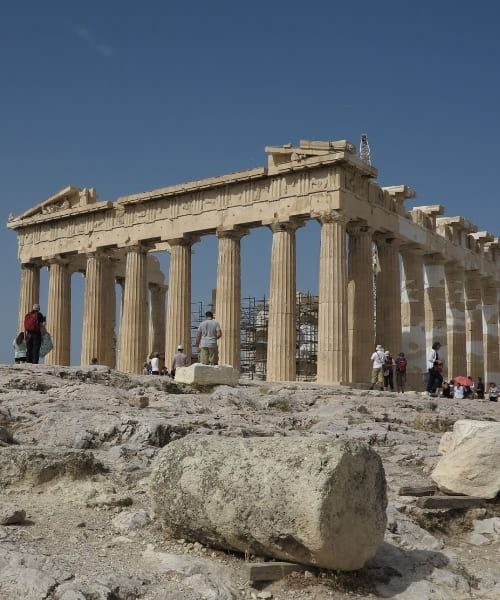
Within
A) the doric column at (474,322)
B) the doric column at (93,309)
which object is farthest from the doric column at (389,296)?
the doric column at (93,309)

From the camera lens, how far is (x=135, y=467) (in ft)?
34.1

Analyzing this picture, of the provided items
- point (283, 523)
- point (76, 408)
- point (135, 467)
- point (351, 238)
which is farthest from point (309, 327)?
point (283, 523)

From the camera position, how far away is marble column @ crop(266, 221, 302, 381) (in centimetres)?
2945

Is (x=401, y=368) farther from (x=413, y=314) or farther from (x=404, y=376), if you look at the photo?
(x=413, y=314)

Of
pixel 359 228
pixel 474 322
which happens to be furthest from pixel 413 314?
pixel 474 322

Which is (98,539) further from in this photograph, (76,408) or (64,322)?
(64,322)

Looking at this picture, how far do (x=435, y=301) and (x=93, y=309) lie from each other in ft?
51.1

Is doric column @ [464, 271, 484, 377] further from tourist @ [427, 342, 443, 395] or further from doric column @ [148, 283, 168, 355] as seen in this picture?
doric column @ [148, 283, 168, 355]

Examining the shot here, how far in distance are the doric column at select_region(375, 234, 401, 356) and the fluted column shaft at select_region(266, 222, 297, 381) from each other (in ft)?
15.1

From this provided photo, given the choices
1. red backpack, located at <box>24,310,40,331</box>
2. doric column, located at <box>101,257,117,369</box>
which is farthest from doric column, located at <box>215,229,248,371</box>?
red backpack, located at <box>24,310,40,331</box>

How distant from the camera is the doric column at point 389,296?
32562 millimetres

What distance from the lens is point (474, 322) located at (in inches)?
1566

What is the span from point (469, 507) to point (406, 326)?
82.6ft

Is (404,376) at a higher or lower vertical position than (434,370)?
lower
